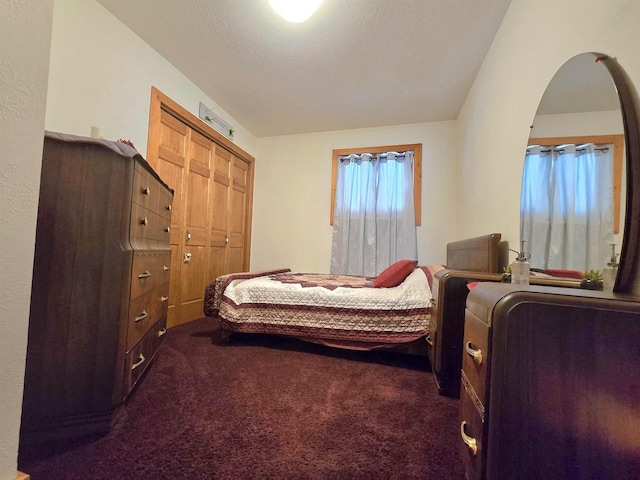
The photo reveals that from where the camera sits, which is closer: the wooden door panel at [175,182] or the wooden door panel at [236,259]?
the wooden door panel at [175,182]

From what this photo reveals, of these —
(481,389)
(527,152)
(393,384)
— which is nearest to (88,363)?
(481,389)

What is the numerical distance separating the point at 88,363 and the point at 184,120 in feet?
8.56

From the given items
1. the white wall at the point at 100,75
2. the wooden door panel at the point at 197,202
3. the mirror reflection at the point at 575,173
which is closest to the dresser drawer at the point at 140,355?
the white wall at the point at 100,75

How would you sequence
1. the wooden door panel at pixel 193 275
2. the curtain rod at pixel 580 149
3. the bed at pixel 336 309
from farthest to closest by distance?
the wooden door panel at pixel 193 275 → the bed at pixel 336 309 → the curtain rod at pixel 580 149

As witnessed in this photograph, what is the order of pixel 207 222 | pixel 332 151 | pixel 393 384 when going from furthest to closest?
pixel 332 151 → pixel 207 222 → pixel 393 384

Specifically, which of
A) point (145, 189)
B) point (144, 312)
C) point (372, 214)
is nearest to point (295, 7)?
point (145, 189)

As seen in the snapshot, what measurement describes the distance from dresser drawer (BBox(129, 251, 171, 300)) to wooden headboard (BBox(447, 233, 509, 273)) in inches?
82.1

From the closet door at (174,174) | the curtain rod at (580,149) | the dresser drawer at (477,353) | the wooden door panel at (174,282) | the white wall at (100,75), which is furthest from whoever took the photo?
the wooden door panel at (174,282)

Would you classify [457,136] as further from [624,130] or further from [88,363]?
[88,363]

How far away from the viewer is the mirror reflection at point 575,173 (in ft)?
3.05

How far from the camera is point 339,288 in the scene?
227 cm

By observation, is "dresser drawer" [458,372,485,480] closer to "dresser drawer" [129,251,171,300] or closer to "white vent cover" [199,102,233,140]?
"dresser drawer" [129,251,171,300]

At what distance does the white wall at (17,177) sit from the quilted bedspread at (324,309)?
60.0 inches

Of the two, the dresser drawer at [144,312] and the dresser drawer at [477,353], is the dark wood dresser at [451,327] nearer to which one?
the dresser drawer at [477,353]
